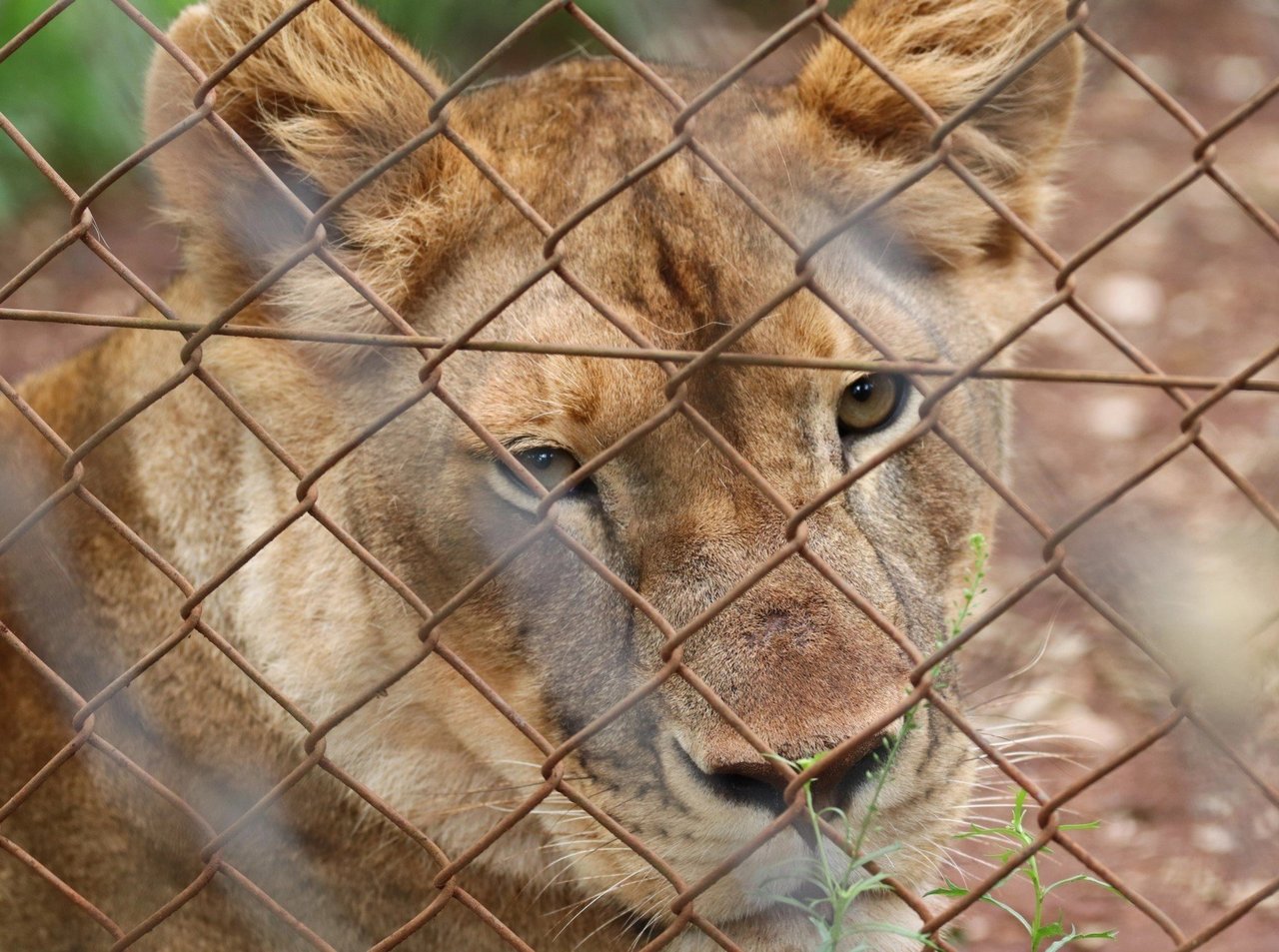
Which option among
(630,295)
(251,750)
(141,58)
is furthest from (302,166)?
(141,58)

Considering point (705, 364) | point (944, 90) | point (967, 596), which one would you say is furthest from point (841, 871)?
point (944, 90)

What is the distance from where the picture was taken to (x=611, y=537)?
2969 millimetres

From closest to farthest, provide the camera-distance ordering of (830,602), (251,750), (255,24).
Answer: (830,602), (255,24), (251,750)

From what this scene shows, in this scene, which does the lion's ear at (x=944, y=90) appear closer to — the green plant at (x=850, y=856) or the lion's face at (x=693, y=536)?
the lion's face at (x=693, y=536)

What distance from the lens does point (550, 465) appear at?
3.00 metres

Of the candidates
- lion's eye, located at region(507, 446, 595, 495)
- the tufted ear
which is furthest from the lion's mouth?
the tufted ear

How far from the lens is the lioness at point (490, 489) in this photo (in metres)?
2.87

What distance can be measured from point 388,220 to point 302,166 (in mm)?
205

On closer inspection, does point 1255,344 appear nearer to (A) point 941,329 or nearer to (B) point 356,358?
(A) point 941,329

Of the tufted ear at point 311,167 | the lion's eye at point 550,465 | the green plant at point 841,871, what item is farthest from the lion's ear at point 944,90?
the green plant at point 841,871

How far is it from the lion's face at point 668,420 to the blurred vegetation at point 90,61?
3.46 meters

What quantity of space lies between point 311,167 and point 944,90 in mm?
1381

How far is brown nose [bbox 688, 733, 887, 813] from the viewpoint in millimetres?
2457

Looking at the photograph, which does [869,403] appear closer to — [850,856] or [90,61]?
[850,856]
